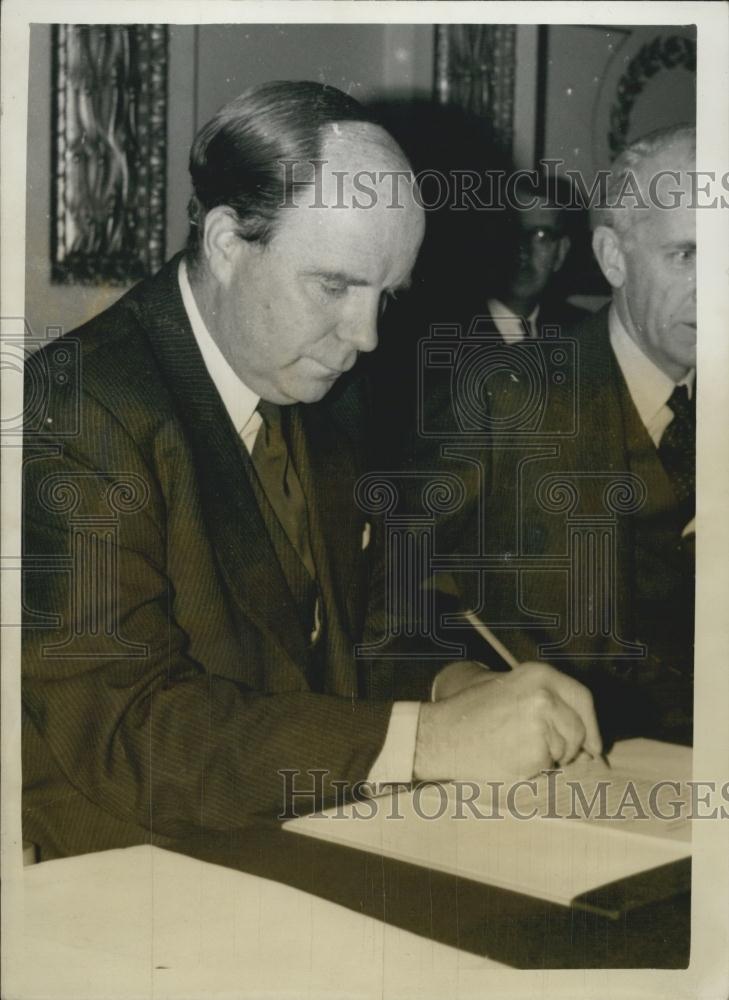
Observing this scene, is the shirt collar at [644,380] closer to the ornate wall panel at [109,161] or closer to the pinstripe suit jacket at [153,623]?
the pinstripe suit jacket at [153,623]

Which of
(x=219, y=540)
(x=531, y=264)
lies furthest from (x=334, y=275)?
(x=219, y=540)

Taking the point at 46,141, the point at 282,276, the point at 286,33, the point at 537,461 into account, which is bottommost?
the point at 537,461

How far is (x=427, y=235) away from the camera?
1.54 m

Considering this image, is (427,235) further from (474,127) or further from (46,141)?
(46,141)

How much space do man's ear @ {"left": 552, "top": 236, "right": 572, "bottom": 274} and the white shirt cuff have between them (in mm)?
646

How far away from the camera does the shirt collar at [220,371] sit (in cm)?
152

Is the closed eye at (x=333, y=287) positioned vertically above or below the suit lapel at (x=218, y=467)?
above

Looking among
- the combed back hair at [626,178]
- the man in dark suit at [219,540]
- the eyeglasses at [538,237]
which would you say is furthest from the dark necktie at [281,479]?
the combed back hair at [626,178]

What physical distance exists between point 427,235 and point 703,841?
0.94 m

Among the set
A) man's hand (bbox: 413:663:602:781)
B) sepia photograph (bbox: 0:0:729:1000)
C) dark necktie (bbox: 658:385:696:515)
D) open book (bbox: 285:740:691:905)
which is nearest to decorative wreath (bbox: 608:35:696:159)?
sepia photograph (bbox: 0:0:729:1000)

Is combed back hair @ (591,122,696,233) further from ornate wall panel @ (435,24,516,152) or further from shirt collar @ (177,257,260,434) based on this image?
shirt collar @ (177,257,260,434)

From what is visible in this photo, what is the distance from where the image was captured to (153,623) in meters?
1.51

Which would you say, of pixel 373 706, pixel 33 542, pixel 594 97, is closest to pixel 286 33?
pixel 594 97

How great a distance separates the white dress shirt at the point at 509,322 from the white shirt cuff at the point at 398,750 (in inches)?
21.1
